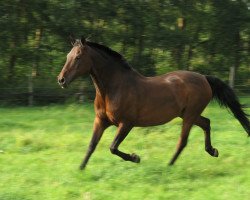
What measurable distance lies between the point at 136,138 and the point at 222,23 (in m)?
8.56

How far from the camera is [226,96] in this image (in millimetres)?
7910

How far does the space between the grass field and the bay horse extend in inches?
12.5

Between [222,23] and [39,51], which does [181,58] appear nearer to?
[222,23]

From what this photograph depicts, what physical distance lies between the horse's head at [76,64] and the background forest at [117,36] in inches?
306

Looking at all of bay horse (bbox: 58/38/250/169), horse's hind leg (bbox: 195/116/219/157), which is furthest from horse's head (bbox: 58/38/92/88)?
horse's hind leg (bbox: 195/116/219/157)

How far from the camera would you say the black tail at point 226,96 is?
7828 millimetres

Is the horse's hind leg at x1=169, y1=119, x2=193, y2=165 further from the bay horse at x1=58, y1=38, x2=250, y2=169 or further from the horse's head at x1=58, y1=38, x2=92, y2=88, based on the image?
the horse's head at x1=58, y1=38, x2=92, y2=88

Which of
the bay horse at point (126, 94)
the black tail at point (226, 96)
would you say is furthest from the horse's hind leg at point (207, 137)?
the black tail at point (226, 96)

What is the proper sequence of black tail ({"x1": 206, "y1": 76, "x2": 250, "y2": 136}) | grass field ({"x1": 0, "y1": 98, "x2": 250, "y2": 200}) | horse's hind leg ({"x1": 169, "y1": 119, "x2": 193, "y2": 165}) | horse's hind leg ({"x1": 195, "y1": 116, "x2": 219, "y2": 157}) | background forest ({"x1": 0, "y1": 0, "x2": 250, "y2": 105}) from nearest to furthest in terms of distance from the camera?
grass field ({"x1": 0, "y1": 98, "x2": 250, "y2": 200}) < horse's hind leg ({"x1": 169, "y1": 119, "x2": 193, "y2": 165}) < horse's hind leg ({"x1": 195, "y1": 116, "x2": 219, "y2": 157}) < black tail ({"x1": 206, "y1": 76, "x2": 250, "y2": 136}) < background forest ({"x1": 0, "y1": 0, "x2": 250, "y2": 105})

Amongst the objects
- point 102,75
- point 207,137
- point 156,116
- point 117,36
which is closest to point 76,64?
point 102,75

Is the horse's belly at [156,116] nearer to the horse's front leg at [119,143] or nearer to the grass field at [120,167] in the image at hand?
the horse's front leg at [119,143]

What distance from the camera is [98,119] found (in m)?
6.89

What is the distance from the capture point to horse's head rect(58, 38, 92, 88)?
20.9 ft

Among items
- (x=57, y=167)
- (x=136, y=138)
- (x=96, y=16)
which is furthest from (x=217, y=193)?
(x=96, y=16)
